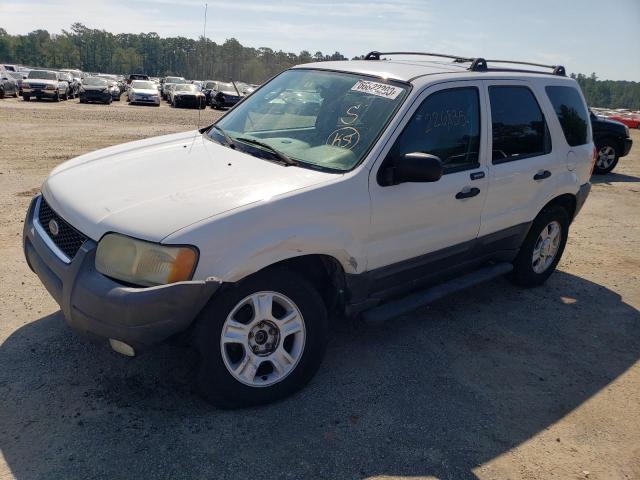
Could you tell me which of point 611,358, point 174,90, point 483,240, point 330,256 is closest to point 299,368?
point 330,256

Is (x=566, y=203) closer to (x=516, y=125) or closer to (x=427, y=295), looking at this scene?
(x=516, y=125)

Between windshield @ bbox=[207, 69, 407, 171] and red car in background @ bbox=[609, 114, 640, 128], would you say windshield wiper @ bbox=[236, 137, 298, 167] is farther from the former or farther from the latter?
red car in background @ bbox=[609, 114, 640, 128]

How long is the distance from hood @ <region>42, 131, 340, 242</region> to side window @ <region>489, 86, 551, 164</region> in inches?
66.9

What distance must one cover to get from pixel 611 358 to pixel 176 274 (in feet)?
11.0

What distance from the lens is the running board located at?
3.65 meters

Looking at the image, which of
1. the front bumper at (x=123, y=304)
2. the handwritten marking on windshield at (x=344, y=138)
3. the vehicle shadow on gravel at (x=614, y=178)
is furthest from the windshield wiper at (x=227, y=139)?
the vehicle shadow on gravel at (x=614, y=178)

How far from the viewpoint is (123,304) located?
2.62 meters

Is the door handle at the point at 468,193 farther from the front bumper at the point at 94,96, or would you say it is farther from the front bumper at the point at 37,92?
the front bumper at the point at 94,96

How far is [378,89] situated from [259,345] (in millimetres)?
1896

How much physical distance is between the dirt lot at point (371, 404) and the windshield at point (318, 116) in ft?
4.65

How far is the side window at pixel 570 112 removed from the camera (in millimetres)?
4957

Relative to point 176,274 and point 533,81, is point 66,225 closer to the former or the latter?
point 176,274

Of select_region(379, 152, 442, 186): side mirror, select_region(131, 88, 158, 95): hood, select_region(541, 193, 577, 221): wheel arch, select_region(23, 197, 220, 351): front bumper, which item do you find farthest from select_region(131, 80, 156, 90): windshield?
select_region(23, 197, 220, 351): front bumper

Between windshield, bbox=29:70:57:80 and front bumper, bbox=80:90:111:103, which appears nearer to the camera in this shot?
windshield, bbox=29:70:57:80
